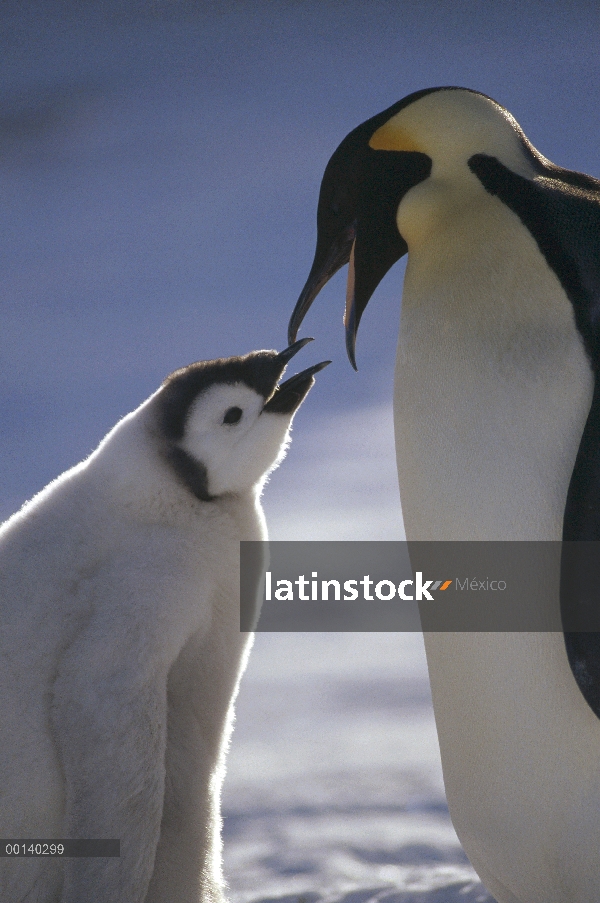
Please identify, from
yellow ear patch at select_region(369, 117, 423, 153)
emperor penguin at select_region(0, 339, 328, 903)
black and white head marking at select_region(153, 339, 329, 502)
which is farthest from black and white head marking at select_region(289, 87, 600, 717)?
emperor penguin at select_region(0, 339, 328, 903)

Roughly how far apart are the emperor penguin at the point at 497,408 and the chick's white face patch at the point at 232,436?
0.27 m

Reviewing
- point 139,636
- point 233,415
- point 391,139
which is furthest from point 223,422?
point 391,139

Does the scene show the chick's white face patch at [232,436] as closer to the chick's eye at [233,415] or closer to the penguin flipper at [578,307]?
the chick's eye at [233,415]

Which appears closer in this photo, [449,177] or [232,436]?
[449,177]

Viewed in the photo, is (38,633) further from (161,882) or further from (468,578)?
(468,578)

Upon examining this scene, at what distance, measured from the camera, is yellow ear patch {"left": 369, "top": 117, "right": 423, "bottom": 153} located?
1390 mm

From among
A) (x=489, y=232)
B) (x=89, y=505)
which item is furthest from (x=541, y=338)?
(x=89, y=505)

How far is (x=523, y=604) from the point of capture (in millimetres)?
1199

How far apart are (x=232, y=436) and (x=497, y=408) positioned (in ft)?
1.59

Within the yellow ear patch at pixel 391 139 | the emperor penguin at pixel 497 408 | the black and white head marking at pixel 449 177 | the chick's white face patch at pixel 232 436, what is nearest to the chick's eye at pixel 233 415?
the chick's white face patch at pixel 232 436

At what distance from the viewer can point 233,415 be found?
4.96 ft

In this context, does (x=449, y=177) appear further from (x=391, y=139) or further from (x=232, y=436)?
(x=232, y=436)

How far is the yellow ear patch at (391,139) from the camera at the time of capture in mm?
1390

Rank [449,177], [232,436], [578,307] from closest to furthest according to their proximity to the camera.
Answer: [578,307] → [449,177] → [232,436]
